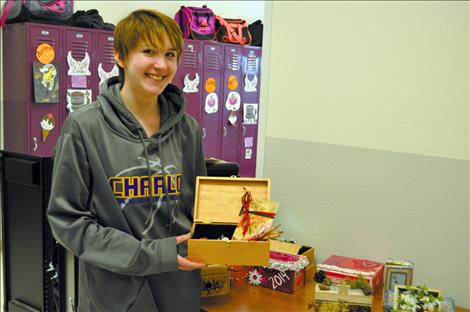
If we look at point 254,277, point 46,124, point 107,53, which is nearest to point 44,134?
point 46,124

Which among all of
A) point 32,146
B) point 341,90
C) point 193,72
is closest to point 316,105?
point 341,90

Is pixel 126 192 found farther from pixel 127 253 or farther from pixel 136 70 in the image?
pixel 136 70

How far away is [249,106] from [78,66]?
205 centimetres

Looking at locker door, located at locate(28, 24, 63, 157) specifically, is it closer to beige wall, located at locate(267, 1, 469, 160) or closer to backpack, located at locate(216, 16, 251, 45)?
backpack, located at locate(216, 16, 251, 45)

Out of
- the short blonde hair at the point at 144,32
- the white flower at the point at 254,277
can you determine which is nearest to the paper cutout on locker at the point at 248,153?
the white flower at the point at 254,277

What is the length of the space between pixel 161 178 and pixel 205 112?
4107mm

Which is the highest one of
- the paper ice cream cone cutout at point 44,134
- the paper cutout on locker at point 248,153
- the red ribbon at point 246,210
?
the red ribbon at point 246,210

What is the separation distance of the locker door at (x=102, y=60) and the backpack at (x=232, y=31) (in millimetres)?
1439

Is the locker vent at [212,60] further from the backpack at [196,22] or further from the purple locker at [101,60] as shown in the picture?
the purple locker at [101,60]

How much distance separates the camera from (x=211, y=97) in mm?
5723

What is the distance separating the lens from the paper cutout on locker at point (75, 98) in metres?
4.55

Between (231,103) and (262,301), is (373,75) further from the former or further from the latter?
(231,103)

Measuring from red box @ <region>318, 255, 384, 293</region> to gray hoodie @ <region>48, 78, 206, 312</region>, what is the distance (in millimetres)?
487

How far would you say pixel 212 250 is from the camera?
158 centimetres
